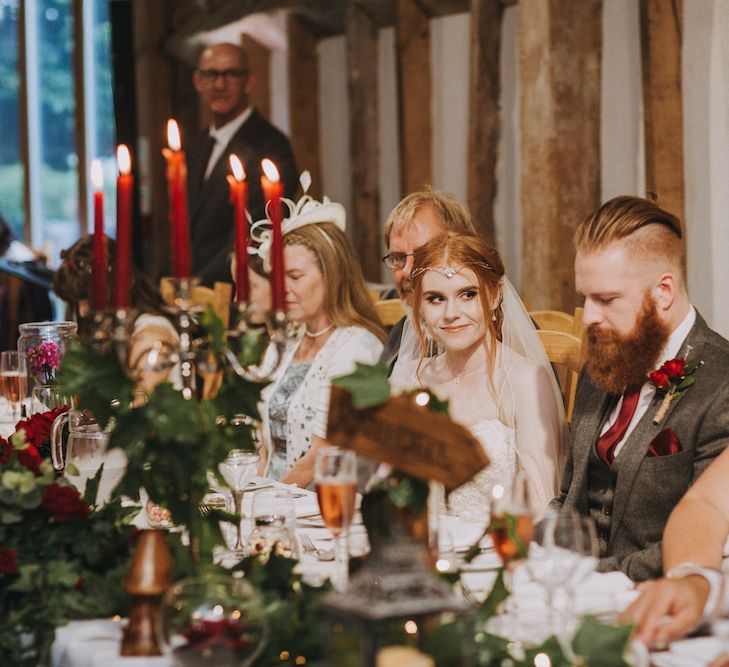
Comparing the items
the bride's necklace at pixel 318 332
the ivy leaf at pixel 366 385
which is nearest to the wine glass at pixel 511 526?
the ivy leaf at pixel 366 385

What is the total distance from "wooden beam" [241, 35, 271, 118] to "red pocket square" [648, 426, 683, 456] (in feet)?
20.2

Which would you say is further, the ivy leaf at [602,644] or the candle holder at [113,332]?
the candle holder at [113,332]

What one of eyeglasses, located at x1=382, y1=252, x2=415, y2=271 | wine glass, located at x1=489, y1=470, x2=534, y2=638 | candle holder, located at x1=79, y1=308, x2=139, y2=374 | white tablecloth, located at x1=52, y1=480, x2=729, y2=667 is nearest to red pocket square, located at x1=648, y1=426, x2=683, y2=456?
white tablecloth, located at x1=52, y1=480, x2=729, y2=667

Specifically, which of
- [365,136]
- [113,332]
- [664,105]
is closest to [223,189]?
[365,136]

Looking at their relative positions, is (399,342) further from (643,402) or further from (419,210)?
(643,402)

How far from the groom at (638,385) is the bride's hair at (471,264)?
55 centimetres

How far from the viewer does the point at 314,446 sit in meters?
3.52

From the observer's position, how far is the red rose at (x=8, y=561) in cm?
160

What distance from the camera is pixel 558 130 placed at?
4.52 m

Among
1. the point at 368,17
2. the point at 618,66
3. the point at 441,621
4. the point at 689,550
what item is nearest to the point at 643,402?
the point at 689,550

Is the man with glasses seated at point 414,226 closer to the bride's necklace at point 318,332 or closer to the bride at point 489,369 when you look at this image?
the bride's necklace at point 318,332

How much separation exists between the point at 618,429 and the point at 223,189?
5878mm

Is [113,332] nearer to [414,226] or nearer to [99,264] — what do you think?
[99,264]

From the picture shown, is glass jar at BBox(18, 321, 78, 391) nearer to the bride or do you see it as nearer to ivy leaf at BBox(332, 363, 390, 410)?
the bride
